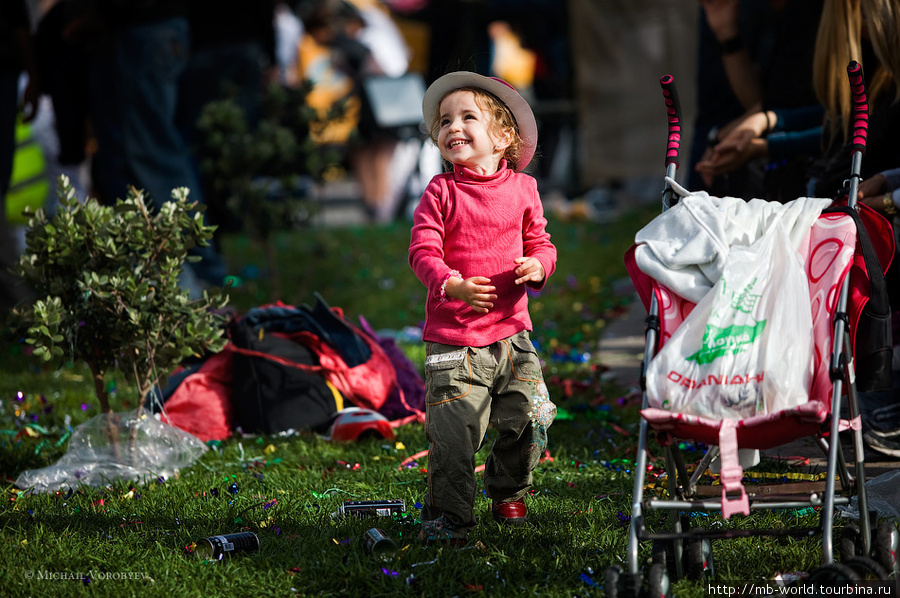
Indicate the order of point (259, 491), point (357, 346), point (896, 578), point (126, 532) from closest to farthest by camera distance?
point (896, 578) < point (126, 532) < point (259, 491) < point (357, 346)

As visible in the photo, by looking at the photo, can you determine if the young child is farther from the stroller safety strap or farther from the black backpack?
the black backpack

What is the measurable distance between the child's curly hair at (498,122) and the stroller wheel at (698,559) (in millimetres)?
1391

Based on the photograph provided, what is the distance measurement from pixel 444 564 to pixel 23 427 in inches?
102

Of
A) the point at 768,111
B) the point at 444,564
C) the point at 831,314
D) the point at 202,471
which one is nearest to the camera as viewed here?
the point at 831,314

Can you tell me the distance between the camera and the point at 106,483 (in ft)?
12.3

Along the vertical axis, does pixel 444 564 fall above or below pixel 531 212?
below

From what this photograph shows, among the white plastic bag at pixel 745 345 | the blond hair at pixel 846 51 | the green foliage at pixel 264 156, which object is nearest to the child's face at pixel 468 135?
the white plastic bag at pixel 745 345

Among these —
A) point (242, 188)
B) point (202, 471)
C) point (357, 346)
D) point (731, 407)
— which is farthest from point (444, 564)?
point (242, 188)

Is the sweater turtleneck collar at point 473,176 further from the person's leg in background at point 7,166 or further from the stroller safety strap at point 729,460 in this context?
the person's leg in background at point 7,166

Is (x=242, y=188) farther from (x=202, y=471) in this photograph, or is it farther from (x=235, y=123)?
(x=202, y=471)

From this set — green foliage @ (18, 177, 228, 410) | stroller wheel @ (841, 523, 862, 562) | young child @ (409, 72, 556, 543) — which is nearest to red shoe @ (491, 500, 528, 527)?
young child @ (409, 72, 556, 543)

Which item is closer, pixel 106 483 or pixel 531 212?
pixel 531 212

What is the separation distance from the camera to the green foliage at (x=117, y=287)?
372cm

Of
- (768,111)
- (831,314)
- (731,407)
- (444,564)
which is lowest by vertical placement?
(444,564)
